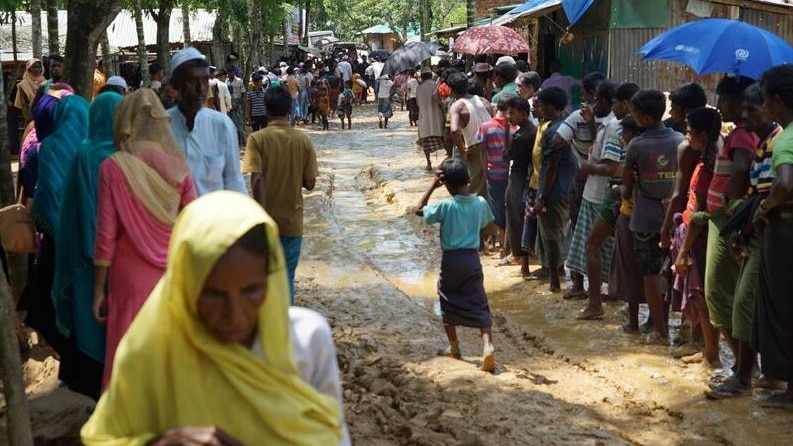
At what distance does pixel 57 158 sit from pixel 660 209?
3854 millimetres

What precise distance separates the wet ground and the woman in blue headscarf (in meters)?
0.54

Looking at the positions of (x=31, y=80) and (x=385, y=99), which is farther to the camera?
(x=385, y=99)

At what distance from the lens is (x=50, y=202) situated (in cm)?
567

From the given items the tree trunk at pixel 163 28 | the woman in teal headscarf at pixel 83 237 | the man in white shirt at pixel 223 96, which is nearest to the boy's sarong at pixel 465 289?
the woman in teal headscarf at pixel 83 237

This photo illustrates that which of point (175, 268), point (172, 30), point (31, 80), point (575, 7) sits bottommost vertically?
point (175, 268)

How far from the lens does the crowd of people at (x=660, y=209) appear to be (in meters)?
5.57

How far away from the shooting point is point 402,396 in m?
6.20

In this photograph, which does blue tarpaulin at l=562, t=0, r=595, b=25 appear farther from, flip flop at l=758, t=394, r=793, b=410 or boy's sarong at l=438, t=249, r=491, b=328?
flip flop at l=758, t=394, r=793, b=410

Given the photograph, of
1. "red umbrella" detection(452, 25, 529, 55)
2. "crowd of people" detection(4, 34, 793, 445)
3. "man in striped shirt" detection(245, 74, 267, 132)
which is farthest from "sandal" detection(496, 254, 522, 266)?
"man in striped shirt" detection(245, 74, 267, 132)

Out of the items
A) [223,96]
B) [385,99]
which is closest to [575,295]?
[223,96]

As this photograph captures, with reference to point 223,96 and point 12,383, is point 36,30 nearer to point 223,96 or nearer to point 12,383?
point 223,96

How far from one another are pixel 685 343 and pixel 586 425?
184cm

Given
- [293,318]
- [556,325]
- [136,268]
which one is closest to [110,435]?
[293,318]

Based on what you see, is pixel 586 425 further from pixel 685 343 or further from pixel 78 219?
pixel 78 219
